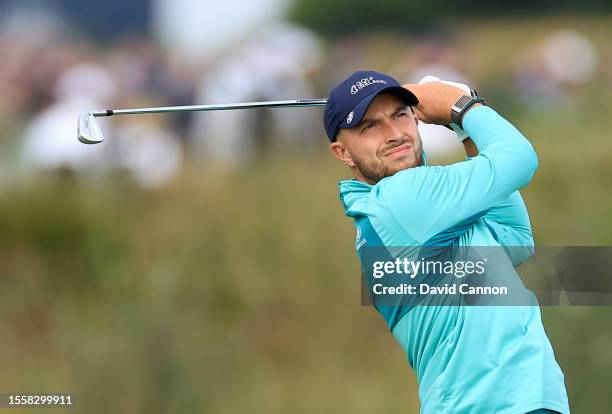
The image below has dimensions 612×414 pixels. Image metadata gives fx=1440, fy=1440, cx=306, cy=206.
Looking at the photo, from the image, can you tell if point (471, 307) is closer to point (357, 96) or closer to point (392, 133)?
point (392, 133)

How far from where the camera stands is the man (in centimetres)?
388

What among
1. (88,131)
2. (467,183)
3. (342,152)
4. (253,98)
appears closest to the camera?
(467,183)

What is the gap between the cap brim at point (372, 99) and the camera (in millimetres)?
4062

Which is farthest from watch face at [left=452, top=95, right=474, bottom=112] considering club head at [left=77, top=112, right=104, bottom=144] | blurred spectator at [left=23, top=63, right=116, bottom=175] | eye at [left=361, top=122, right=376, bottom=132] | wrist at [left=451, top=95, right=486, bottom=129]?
blurred spectator at [left=23, top=63, right=116, bottom=175]

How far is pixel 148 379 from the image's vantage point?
1026 centimetres

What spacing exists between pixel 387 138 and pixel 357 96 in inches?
5.8

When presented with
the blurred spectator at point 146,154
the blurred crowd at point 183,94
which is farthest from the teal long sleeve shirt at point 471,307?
the blurred spectator at point 146,154

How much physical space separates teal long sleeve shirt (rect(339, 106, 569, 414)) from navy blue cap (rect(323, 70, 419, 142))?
0.20m

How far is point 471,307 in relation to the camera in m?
3.97

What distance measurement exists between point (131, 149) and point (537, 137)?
359cm

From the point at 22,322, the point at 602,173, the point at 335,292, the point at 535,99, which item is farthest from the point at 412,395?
the point at 535,99

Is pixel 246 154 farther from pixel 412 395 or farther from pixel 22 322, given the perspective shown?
pixel 412 395

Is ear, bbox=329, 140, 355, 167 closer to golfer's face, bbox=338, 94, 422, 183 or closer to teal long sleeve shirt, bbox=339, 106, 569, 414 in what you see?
golfer's face, bbox=338, 94, 422, 183

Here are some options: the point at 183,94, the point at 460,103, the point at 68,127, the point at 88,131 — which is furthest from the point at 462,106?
the point at 183,94
